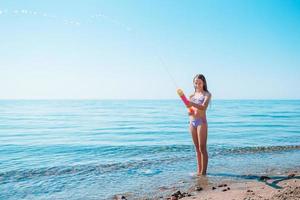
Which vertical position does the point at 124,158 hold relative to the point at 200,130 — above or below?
below

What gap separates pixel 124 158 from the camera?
1109cm

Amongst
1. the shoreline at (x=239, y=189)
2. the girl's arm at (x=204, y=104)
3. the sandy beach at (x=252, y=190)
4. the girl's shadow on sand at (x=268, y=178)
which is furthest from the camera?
the girl's arm at (x=204, y=104)

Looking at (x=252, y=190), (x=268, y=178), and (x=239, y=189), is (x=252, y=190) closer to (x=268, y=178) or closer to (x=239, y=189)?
(x=239, y=189)

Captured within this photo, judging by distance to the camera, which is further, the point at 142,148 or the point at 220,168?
the point at 142,148

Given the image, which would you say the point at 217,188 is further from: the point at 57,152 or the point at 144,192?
the point at 57,152

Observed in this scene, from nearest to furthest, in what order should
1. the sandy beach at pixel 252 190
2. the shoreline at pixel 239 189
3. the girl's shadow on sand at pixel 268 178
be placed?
the sandy beach at pixel 252 190 → the shoreline at pixel 239 189 → the girl's shadow on sand at pixel 268 178

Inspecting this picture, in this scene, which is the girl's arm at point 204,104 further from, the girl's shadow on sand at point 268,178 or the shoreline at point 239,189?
the girl's shadow on sand at point 268,178

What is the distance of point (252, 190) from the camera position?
6379 millimetres

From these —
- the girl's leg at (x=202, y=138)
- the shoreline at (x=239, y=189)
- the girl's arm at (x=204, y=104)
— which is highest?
the girl's arm at (x=204, y=104)

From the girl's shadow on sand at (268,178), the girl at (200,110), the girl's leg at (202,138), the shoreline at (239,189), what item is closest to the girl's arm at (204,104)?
the girl at (200,110)

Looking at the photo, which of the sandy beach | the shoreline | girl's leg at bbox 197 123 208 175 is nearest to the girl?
girl's leg at bbox 197 123 208 175

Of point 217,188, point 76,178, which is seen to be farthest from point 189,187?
point 76,178

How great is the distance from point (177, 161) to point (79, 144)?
6.33 metres

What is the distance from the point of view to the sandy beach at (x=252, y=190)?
5.63 metres
